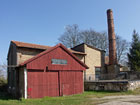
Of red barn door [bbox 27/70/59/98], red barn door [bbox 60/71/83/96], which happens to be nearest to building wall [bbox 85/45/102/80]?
red barn door [bbox 60/71/83/96]

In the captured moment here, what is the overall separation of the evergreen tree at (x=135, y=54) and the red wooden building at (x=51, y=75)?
53.8 ft

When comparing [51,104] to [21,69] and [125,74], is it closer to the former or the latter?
[21,69]

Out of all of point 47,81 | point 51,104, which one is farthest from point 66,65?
point 51,104

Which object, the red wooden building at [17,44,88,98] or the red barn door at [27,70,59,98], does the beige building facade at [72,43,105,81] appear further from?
the red barn door at [27,70,59,98]

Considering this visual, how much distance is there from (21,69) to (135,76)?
20654 millimetres

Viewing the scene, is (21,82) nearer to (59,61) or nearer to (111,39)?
(59,61)

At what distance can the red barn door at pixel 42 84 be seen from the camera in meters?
15.1

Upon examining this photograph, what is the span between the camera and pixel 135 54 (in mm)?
32000

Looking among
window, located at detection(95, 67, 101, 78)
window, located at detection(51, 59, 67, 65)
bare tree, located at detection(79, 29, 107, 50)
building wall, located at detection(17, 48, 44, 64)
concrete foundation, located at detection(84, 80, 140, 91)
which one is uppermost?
bare tree, located at detection(79, 29, 107, 50)

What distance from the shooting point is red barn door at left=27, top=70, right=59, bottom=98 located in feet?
49.4

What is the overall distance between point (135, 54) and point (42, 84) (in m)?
23.4

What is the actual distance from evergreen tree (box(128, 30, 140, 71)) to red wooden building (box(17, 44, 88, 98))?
1640 cm

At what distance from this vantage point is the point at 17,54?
59.7ft

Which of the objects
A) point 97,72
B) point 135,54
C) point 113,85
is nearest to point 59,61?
point 113,85
